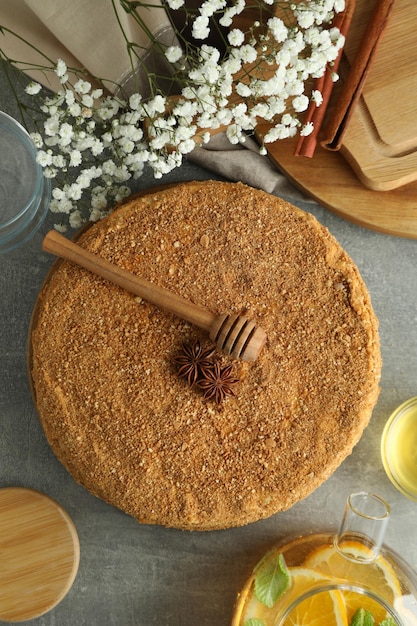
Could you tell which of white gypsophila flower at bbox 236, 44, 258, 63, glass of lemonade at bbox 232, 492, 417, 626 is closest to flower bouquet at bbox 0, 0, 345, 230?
white gypsophila flower at bbox 236, 44, 258, 63

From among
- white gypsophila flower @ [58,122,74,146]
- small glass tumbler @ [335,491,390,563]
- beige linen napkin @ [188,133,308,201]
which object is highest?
beige linen napkin @ [188,133,308,201]

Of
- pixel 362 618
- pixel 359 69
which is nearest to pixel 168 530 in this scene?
pixel 362 618

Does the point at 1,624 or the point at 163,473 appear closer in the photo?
the point at 163,473

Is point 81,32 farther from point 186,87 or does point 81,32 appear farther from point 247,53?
point 247,53

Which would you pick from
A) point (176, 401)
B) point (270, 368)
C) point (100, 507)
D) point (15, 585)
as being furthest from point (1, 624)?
point (270, 368)

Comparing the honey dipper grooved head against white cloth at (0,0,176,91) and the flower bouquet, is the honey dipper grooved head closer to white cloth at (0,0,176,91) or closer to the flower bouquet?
the flower bouquet

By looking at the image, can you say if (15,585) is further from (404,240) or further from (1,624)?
(404,240)
